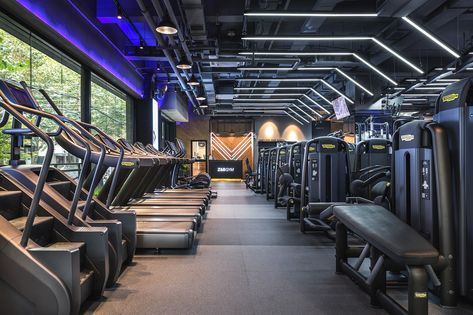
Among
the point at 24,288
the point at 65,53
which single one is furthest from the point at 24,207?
the point at 65,53

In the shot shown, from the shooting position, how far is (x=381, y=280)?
2861 millimetres

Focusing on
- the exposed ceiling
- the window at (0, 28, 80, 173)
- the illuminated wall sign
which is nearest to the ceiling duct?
the exposed ceiling

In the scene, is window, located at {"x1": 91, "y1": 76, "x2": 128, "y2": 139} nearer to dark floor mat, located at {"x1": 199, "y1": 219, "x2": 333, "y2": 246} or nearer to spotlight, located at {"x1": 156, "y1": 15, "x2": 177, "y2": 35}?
spotlight, located at {"x1": 156, "y1": 15, "x2": 177, "y2": 35}

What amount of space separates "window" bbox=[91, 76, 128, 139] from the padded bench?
7.03m

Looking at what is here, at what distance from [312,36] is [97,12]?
4386 mm

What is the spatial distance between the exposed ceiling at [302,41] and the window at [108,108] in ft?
3.67

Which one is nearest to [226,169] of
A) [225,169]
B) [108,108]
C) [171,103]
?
[225,169]

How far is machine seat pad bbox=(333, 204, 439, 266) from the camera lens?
226 cm

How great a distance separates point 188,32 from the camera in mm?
8289

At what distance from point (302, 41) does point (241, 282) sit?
26.0ft

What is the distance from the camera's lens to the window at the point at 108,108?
29.3 ft

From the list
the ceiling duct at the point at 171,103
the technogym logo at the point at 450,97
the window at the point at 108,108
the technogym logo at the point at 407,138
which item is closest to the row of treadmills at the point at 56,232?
the technogym logo at the point at 407,138

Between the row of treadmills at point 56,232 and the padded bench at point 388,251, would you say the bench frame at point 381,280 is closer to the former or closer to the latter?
the padded bench at point 388,251

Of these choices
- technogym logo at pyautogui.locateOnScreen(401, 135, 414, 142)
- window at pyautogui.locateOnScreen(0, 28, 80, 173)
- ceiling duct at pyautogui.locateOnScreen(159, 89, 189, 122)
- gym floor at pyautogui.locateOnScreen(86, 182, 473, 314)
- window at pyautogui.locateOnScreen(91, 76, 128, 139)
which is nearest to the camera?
gym floor at pyautogui.locateOnScreen(86, 182, 473, 314)
